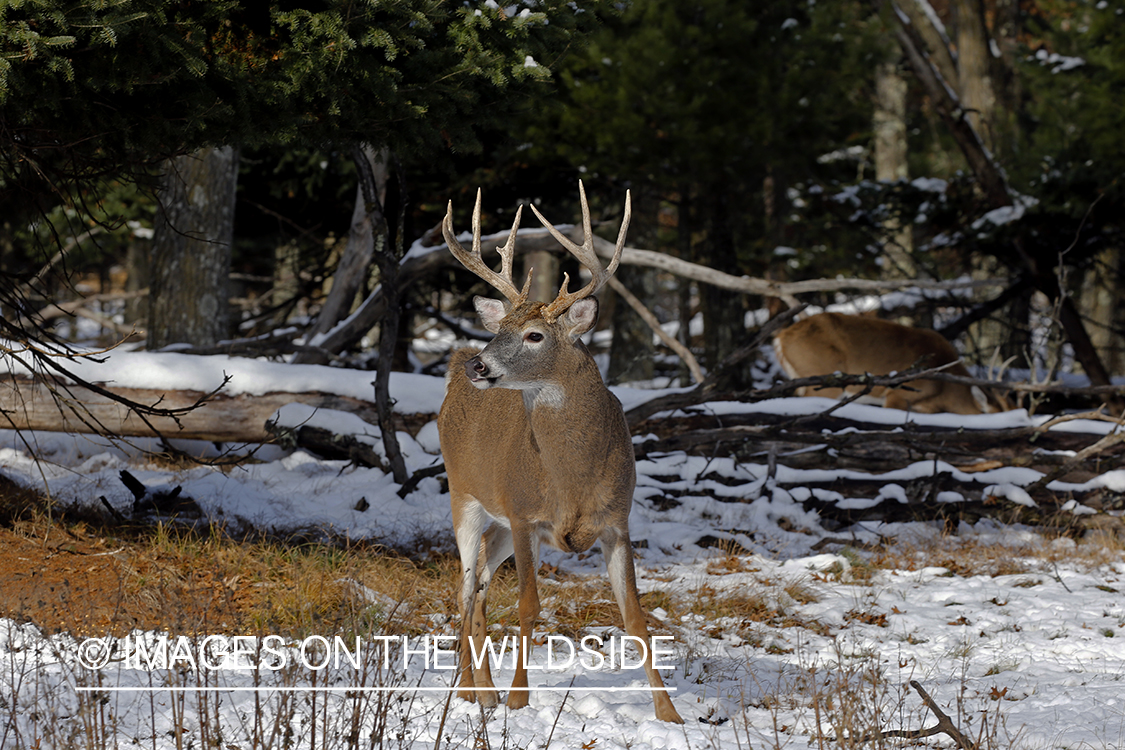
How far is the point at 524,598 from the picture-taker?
4.13 meters

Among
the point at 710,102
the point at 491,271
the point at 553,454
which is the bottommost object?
the point at 553,454

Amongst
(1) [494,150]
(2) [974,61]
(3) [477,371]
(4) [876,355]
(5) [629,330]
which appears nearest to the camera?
(3) [477,371]

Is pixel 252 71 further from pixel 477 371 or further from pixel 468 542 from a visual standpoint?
pixel 468 542

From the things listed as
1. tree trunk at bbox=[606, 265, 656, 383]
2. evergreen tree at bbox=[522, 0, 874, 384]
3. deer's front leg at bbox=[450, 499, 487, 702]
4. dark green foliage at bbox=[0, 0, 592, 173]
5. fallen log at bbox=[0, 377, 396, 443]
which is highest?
evergreen tree at bbox=[522, 0, 874, 384]

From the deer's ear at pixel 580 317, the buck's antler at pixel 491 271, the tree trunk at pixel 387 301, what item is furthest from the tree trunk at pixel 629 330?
the deer's ear at pixel 580 317

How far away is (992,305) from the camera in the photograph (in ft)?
41.0

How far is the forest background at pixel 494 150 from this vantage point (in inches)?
184

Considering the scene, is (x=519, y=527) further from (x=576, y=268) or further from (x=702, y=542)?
(x=576, y=268)

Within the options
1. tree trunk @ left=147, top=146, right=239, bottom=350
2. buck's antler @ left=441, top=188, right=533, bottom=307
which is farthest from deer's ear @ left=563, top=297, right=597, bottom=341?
tree trunk @ left=147, top=146, right=239, bottom=350

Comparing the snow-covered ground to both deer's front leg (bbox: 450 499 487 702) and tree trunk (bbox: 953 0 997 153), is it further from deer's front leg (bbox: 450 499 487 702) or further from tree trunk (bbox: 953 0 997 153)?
tree trunk (bbox: 953 0 997 153)

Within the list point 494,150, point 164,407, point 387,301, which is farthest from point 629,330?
point 164,407

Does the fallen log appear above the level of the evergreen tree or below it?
below

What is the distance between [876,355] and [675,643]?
6.85 metres

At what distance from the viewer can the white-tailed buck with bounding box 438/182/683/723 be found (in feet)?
13.1
